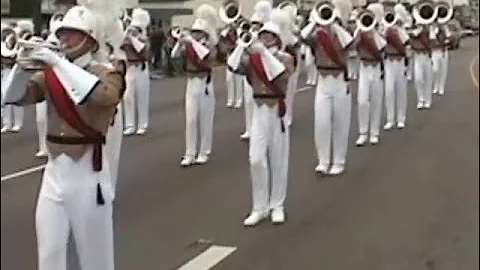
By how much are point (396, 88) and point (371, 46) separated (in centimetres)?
146

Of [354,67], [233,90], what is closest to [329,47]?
[233,90]

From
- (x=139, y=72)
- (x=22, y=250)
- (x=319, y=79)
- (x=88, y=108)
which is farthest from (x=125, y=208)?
(x=319, y=79)

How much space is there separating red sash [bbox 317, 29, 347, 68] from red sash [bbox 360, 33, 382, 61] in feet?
3.21

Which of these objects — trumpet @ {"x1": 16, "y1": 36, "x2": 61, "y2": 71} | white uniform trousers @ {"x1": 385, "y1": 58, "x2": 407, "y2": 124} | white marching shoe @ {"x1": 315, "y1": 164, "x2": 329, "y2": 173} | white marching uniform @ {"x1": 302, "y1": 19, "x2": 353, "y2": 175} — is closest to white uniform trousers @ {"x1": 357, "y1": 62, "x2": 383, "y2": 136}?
white uniform trousers @ {"x1": 385, "y1": 58, "x2": 407, "y2": 124}

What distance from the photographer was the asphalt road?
4.38 metres

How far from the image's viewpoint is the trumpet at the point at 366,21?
6.31m

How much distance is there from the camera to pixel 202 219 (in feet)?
19.5

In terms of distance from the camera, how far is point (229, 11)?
203 inches

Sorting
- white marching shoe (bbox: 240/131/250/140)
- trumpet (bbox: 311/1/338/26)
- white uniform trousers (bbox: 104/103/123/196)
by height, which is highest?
trumpet (bbox: 311/1/338/26)

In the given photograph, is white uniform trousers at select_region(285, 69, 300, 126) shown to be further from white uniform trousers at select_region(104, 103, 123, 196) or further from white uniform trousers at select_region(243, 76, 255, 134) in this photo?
white uniform trousers at select_region(104, 103, 123, 196)

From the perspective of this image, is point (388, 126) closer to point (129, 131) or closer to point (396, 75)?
point (396, 75)

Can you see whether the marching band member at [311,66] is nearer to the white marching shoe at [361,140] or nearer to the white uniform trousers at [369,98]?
the white marching shoe at [361,140]

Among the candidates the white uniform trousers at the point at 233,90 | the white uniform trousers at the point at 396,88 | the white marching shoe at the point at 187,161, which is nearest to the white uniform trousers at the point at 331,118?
the white uniform trousers at the point at 233,90

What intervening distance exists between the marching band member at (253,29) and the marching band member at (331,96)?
2.61ft
